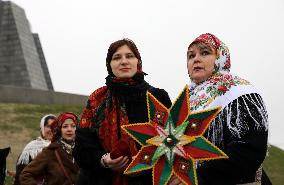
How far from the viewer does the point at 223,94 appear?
279cm

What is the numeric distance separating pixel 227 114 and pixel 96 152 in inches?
32.0

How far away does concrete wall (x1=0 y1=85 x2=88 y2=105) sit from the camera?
800 inches

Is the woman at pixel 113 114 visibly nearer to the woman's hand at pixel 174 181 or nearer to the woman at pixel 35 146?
the woman's hand at pixel 174 181

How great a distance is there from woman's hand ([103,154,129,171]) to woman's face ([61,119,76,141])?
2.42 metres

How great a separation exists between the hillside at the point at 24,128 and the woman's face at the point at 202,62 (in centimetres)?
1145

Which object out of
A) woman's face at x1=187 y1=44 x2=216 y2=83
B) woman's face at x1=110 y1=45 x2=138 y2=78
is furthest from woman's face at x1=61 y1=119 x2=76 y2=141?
woman's face at x1=187 y1=44 x2=216 y2=83

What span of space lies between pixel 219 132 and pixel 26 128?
1517 centimetres

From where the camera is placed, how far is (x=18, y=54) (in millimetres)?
24094

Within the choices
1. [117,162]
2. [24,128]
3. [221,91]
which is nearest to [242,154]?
[221,91]

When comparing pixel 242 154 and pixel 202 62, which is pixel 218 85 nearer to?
pixel 202 62

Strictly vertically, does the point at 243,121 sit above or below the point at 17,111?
above

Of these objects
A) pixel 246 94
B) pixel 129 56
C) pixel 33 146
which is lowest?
pixel 33 146

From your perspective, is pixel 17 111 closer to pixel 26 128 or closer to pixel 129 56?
pixel 26 128

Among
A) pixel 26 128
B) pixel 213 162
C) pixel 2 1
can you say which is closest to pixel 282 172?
pixel 26 128
